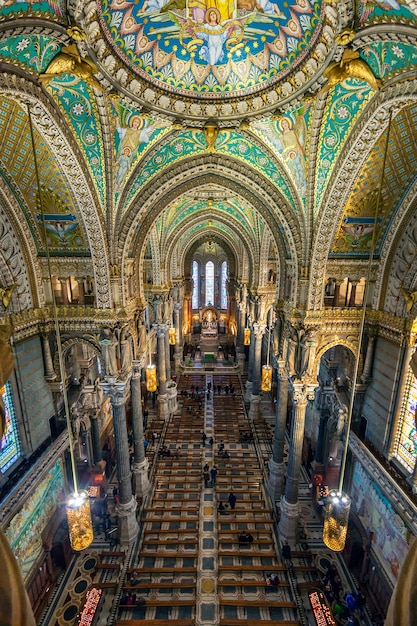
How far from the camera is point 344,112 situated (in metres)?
8.64

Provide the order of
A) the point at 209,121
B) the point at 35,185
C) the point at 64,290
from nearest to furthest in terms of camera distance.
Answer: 1. the point at 209,121
2. the point at 35,185
3. the point at 64,290

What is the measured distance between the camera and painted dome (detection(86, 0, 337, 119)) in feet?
23.6

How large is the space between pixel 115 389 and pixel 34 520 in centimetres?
498

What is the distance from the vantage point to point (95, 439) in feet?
54.5

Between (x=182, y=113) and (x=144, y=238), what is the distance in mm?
5041

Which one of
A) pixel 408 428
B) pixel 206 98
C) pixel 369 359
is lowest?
pixel 408 428

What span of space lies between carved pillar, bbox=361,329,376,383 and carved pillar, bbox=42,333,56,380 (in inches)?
463

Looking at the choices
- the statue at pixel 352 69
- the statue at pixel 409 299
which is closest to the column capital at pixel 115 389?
the statue at pixel 409 299

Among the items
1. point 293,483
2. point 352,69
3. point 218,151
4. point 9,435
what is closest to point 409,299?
point 352,69

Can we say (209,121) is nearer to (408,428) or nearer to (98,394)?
(408,428)

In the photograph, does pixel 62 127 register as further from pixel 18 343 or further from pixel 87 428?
pixel 87 428

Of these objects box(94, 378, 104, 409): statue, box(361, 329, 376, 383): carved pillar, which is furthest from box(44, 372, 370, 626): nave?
box(361, 329, 376, 383): carved pillar

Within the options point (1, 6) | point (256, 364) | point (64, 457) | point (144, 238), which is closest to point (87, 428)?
point (64, 457)

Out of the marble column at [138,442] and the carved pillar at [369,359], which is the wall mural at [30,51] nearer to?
the marble column at [138,442]
